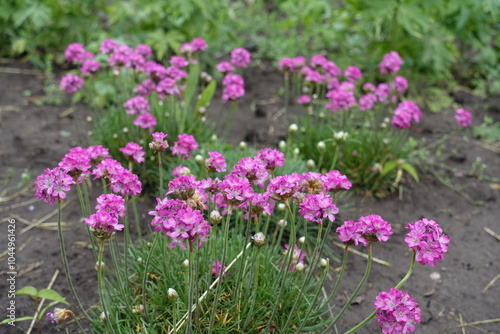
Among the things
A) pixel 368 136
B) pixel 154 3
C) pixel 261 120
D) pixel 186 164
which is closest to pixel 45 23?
pixel 154 3

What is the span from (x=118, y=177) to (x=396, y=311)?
1.01 metres

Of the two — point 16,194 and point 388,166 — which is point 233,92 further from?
point 16,194

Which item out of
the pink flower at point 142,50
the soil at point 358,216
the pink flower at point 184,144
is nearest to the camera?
the pink flower at point 184,144

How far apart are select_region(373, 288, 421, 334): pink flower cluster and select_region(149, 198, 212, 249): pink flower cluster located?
2.02ft

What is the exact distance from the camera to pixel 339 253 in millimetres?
2977

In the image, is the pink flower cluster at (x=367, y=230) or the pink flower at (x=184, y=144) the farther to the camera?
the pink flower at (x=184, y=144)

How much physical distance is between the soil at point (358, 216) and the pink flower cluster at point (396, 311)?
0.84m

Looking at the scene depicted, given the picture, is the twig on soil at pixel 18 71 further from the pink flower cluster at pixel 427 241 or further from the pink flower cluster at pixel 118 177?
the pink flower cluster at pixel 427 241

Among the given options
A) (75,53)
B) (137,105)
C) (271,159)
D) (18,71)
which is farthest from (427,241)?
(18,71)

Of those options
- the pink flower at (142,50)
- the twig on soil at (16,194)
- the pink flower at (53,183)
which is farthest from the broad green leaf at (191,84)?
the pink flower at (53,183)

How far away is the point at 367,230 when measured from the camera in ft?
5.19

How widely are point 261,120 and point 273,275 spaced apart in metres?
2.25

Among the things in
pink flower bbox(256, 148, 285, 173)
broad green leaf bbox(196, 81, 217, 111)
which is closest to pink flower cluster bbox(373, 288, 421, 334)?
pink flower bbox(256, 148, 285, 173)

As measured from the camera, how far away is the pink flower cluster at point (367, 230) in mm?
1568
